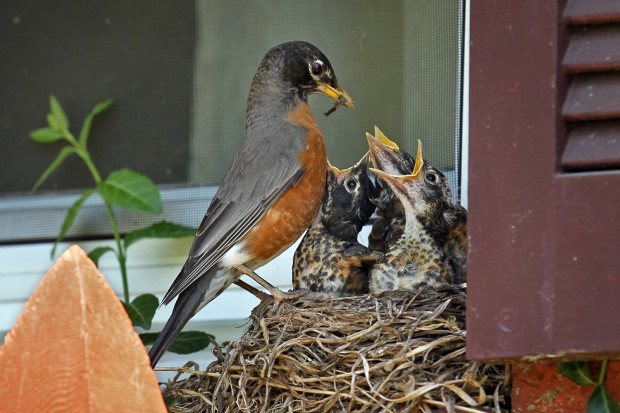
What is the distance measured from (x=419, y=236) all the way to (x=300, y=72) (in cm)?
68

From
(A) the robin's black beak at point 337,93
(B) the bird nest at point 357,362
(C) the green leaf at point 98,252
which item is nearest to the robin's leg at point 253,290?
(B) the bird nest at point 357,362

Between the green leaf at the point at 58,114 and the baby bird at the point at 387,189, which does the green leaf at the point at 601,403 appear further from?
the green leaf at the point at 58,114

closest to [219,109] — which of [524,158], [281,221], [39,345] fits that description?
[281,221]

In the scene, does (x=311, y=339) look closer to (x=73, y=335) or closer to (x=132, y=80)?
(x=73, y=335)

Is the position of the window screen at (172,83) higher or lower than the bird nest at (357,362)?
higher

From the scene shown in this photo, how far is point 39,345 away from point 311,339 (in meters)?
0.61

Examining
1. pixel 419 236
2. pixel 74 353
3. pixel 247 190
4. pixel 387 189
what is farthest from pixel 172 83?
pixel 74 353

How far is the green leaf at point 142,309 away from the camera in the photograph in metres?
3.14

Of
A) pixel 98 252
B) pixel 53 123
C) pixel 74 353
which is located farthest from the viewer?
pixel 53 123

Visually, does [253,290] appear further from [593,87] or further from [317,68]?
[593,87]

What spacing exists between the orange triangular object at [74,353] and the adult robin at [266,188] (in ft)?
1.83

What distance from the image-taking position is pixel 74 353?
2139 millimetres

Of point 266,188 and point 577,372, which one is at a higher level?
point 266,188

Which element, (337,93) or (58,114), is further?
(58,114)
